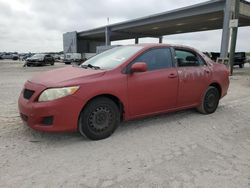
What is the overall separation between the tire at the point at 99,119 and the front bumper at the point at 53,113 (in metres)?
0.14

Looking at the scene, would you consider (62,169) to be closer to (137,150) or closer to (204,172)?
(137,150)

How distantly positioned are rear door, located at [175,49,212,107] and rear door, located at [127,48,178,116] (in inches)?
8.1

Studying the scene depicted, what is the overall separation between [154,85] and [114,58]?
923mm

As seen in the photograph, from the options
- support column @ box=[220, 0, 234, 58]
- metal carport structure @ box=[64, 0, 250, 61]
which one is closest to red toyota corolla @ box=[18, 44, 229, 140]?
metal carport structure @ box=[64, 0, 250, 61]

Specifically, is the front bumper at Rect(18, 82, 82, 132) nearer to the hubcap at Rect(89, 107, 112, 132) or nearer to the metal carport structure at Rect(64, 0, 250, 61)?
the hubcap at Rect(89, 107, 112, 132)

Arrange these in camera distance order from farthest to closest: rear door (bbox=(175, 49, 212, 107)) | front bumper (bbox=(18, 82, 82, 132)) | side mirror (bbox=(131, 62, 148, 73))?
rear door (bbox=(175, 49, 212, 107)), side mirror (bbox=(131, 62, 148, 73)), front bumper (bbox=(18, 82, 82, 132))

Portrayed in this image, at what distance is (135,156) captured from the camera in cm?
338

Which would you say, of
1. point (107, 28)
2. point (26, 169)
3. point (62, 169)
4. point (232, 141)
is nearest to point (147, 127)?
point (232, 141)

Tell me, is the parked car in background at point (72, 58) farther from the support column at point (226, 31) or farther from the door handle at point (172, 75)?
the door handle at point (172, 75)

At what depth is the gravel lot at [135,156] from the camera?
2777 millimetres

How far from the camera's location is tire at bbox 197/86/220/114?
5.54 meters

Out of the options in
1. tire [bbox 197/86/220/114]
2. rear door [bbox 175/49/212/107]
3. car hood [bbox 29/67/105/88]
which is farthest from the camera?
tire [bbox 197/86/220/114]

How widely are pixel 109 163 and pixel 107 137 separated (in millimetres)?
886

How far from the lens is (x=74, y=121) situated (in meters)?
3.67
